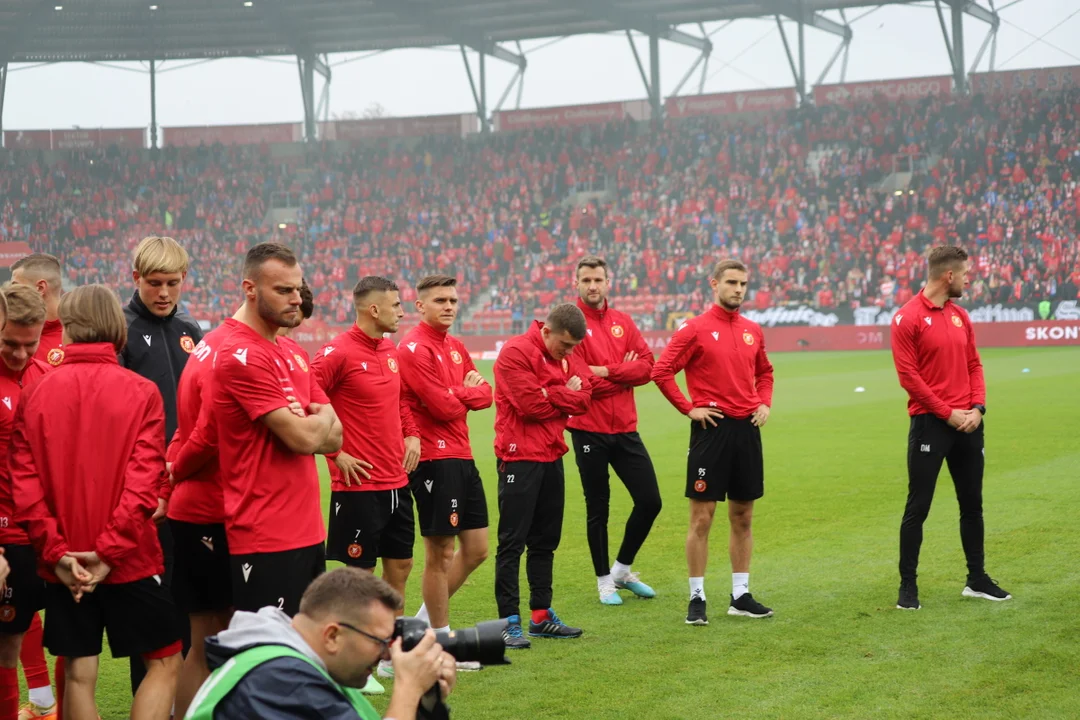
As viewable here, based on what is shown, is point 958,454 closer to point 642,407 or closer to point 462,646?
point 462,646

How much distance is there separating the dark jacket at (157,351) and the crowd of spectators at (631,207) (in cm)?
3296

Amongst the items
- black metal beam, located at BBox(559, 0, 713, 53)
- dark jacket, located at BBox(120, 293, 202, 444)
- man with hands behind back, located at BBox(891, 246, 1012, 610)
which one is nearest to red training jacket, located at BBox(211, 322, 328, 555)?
dark jacket, located at BBox(120, 293, 202, 444)

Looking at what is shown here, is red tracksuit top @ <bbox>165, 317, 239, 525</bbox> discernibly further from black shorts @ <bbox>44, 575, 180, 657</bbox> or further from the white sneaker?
the white sneaker

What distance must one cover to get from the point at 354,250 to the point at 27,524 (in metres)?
47.4

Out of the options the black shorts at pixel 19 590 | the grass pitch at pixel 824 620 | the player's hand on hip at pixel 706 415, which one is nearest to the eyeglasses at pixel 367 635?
the black shorts at pixel 19 590

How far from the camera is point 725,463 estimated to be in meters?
7.84

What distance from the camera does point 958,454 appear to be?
8078mm

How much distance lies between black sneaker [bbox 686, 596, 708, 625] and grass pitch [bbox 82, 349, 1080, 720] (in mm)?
103

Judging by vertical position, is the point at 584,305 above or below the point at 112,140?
below

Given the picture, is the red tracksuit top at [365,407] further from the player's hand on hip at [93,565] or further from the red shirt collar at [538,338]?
the player's hand on hip at [93,565]

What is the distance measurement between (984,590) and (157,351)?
5.70 meters

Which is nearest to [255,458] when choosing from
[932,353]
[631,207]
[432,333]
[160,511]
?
[160,511]

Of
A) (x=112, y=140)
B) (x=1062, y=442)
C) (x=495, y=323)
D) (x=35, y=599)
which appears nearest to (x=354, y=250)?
(x=495, y=323)

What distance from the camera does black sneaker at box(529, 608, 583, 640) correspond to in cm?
728
